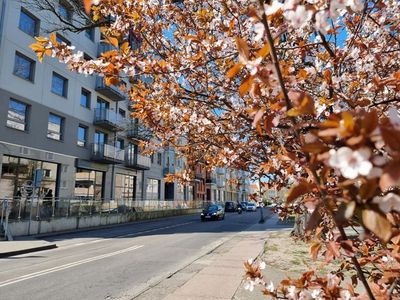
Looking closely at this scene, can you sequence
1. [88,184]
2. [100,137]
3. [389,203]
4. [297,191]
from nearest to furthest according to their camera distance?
[389,203], [297,191], [88,184], [100,137]

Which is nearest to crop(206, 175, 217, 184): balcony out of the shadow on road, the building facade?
the building facade

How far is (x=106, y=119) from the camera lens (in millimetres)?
30453

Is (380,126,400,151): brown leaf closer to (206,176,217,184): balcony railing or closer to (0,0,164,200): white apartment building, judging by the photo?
(0,0,164,200): white apartment building

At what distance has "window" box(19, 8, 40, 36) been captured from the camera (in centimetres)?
2269

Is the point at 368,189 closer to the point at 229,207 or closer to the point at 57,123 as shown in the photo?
the point at 57,123

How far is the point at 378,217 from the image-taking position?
47.2 inches

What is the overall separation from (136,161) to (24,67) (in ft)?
51.5

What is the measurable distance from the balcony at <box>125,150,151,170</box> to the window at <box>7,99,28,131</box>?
13283 millimetres

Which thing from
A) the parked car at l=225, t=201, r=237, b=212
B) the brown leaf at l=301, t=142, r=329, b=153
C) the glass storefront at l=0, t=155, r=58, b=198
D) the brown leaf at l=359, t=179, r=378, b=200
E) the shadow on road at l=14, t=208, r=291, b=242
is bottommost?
the shadow on road at l=14, t=208, r=291, b=242

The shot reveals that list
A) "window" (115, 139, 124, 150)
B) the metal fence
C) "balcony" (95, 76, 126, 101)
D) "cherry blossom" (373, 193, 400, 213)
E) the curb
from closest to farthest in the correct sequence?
"cherry blossom" (373, 193, 400, 213) < the curb < the metal fence < "balcony" (95, 76, 126, 101) < "window" (115, 139, 124, 150)

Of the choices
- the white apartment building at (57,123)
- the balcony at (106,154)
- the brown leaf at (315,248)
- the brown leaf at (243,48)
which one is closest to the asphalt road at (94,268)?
the brown leaf at (315,248)

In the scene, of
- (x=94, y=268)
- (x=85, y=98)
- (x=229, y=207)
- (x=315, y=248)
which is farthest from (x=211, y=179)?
(x=315, y=248)

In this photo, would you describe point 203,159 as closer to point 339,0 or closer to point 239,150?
point 239,150

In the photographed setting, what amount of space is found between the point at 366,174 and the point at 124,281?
27.9ft
